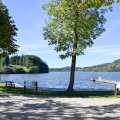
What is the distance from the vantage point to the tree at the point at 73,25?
21250 mm

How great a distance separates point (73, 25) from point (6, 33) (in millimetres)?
8171

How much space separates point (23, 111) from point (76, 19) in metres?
12.7

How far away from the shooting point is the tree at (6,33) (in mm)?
23922

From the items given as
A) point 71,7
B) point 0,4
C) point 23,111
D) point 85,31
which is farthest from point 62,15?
point 23,111

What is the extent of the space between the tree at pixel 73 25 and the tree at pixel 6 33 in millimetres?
4624

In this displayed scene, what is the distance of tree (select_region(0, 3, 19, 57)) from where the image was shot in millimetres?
23922

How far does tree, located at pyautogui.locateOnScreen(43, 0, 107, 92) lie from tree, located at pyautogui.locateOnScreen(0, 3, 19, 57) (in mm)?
4624

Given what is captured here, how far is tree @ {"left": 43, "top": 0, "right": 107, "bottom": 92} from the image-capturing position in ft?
69.7

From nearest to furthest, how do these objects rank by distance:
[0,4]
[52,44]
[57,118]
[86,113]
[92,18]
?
1. [57,118]
2. [86,113]
3. [92,18]
4. [52,44]
5. [0,4]

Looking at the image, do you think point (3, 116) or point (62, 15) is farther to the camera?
point (62, 15)

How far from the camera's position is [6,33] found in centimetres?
2503

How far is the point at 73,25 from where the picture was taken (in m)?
21.5

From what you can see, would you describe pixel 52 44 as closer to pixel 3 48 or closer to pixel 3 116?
pixel 3 48

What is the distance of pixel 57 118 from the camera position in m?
9.52
